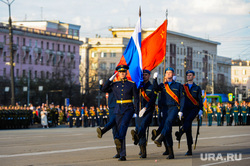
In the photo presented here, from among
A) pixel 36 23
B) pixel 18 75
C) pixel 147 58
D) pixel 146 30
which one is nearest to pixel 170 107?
pixel 147 58

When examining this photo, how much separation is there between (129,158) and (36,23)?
304 feet

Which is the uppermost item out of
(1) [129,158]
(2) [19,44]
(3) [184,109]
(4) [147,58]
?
(2) [19,44]

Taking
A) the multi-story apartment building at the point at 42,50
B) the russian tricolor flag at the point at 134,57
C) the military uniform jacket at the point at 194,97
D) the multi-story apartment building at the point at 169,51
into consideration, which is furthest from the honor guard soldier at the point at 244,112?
the multi-story apartment building at the point at 169,51

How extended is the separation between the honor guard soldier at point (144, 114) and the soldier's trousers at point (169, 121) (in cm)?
37

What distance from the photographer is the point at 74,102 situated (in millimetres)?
77125

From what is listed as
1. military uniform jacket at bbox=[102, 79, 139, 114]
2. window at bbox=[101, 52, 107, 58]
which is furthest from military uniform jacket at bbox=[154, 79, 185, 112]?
window at bbox=[101, 52, 107, 58]

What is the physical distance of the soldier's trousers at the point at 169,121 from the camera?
45.0ft

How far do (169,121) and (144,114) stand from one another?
68 centimetres

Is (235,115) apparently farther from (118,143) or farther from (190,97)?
(118,143)

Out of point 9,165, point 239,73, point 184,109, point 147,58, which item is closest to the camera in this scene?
point 9,165

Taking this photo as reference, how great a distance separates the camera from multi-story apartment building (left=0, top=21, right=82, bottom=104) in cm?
8594

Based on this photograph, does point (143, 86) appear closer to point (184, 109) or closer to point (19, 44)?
point (184, 109)

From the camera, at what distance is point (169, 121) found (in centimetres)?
1373

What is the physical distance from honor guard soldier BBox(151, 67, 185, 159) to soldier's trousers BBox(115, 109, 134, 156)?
0.85 metres
